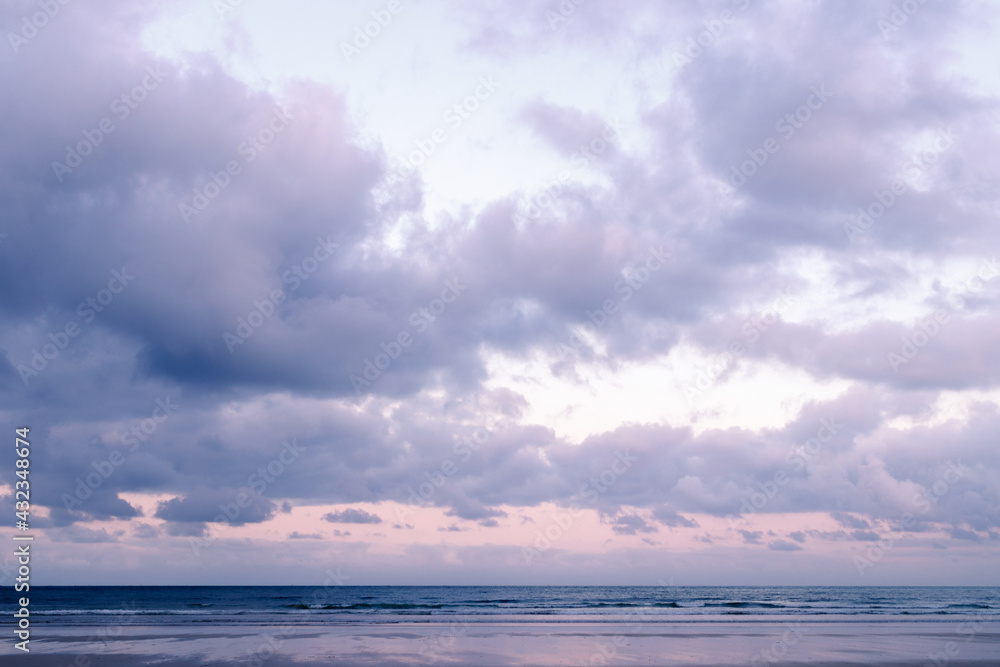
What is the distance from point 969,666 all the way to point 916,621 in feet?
82.1

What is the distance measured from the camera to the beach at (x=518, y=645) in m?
22.9

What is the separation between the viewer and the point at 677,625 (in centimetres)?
3781

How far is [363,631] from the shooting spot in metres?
33.6

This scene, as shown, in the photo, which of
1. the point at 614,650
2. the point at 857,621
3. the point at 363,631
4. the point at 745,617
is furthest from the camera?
the point at 745,617

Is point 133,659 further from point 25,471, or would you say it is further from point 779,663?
point 779,663

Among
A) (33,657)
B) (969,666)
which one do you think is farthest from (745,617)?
(33,657)

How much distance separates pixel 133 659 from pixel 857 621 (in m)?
41.3

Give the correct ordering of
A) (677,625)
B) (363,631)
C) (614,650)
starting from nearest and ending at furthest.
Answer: (614,650)
(363,631)
(677,625)

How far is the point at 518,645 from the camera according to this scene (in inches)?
1049

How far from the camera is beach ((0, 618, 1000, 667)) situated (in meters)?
22.9

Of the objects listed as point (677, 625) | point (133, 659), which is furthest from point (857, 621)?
point (133, 659)

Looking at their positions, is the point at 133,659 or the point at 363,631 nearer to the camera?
the point at 133,659

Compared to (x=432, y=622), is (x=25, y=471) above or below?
above

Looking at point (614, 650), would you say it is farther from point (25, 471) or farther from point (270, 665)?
point (25, 471)
